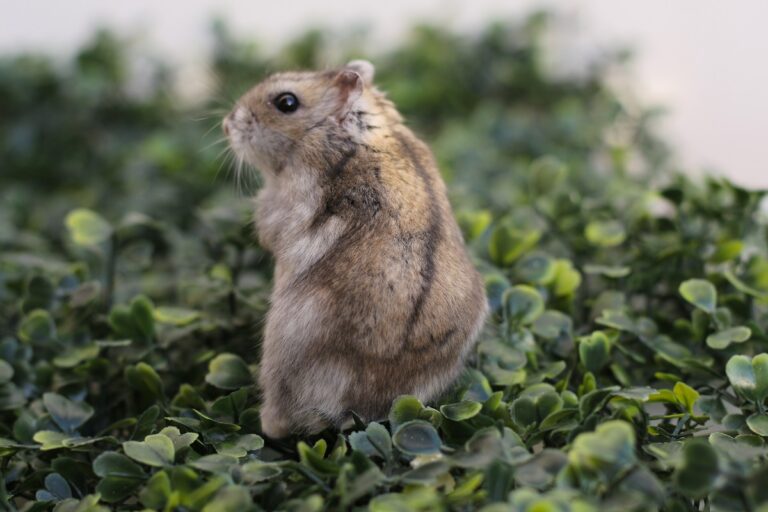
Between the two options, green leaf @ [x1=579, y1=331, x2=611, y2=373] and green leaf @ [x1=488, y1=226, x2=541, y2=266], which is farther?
green leaf @ [x1=488, y1=226, x2=541, y2=266]

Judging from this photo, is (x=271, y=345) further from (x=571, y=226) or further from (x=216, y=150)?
(x=216, y=150)

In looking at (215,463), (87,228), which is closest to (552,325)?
(215,463)

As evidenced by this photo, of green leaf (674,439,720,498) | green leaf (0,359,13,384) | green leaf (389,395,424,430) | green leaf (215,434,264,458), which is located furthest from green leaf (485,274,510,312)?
green leaf (0,359,13,384)

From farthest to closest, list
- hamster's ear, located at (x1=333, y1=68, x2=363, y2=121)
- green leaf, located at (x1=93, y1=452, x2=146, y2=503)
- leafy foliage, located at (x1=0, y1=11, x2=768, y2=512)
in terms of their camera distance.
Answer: hamster's ear, located at (x1=333, y1=68, x2=363, y2=121) < green leaf, located at (x1=93, y1=452, x2=146, y2=503) < leafy foliage, located at (x1=0, y1=11, x2=768, y2=512)

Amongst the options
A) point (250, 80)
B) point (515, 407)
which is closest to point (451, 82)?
point (250, 80)

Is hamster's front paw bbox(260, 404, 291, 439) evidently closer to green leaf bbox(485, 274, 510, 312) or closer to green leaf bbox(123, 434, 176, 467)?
green leaf bbox(123, 434, 176, 467)

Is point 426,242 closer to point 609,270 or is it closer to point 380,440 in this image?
point 380,440
